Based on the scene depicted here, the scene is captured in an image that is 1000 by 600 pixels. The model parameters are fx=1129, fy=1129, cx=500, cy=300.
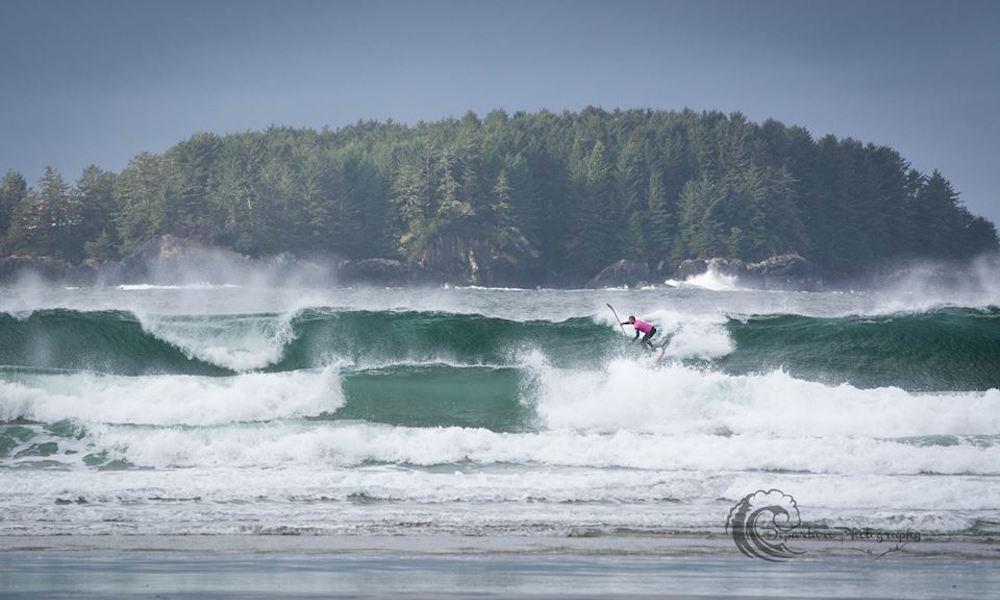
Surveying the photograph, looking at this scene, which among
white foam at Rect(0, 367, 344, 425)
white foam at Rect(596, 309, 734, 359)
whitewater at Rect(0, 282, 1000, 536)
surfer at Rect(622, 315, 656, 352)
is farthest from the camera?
white foam at Rect(596, 309, 734, 359)

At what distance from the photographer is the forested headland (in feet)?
361

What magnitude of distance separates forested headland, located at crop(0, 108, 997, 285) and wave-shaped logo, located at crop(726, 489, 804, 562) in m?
96.1

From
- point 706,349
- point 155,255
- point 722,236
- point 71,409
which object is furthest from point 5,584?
point 722,236

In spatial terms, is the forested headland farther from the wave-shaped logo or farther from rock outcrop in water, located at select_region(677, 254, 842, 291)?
the wave-shaped logo

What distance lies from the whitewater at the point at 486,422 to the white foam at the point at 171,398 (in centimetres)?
5

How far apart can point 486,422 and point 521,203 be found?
3783 inches

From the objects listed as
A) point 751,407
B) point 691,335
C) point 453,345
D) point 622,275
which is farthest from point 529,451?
point 622,275

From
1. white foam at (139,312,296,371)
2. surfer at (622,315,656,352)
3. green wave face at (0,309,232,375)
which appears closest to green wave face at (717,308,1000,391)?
surfer at (622,315,656,352)

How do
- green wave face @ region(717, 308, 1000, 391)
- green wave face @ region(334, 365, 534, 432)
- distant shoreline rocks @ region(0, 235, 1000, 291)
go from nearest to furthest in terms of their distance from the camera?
green wave face @ region(334, 365, 534, 432) → green wave face @ region(717, 308, 1000, 391) → distant shoreline rocks @ region(0, 235, 1000, 291)

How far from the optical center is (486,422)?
795 inches

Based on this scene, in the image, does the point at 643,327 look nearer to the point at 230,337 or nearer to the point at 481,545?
the point at 230,337

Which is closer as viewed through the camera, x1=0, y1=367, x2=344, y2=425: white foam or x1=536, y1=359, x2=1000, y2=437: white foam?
x1=536, y1=359, x2=1000, y2=437: white foam

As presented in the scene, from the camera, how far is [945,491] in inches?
508

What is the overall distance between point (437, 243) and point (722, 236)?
1158 inches
